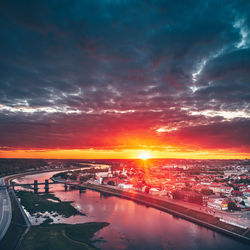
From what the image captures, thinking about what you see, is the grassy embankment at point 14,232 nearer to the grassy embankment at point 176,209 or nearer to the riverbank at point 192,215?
the riverbank at point 192,215

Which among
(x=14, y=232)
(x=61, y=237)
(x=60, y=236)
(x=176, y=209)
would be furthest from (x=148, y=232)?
(x=14, y=232)

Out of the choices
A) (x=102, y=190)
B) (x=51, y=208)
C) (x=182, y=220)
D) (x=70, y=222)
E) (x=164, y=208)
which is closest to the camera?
(x=70, y=222)

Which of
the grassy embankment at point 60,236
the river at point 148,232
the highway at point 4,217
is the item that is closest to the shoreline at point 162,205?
the river at point 148,232

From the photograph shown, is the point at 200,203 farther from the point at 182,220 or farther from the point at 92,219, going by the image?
the point at 92,219

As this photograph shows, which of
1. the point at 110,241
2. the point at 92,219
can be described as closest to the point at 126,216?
the point at 92,219

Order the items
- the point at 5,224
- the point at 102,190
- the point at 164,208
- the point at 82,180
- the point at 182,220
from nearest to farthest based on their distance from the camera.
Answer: the point at 5,224, the point at 182,220, the point at 164,208, the point at 102,190, the point at 82,180
